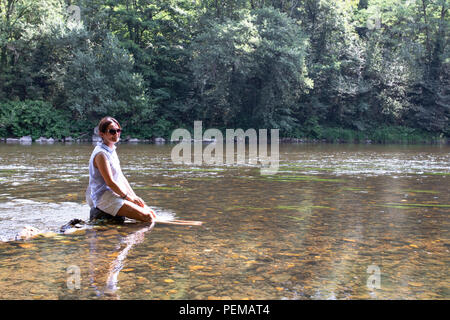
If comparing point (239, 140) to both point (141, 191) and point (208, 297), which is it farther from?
point (208, 297)

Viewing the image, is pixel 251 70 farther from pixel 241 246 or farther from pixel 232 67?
pixel 241 246

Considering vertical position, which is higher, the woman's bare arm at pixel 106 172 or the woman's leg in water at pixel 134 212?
the woman's bare arm at pixel 106 172

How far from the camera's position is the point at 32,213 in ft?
25.2

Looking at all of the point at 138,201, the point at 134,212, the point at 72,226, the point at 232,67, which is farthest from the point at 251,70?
the point at 72,226

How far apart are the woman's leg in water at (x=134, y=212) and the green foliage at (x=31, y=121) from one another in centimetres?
3473

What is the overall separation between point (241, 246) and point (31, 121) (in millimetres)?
37416

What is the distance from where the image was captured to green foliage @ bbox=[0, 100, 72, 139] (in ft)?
125

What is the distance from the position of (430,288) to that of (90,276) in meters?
3.16

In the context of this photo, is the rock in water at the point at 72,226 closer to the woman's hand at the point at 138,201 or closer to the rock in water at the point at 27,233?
the rock in water at the point at 27,233

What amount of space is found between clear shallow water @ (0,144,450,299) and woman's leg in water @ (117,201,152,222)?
156 mm

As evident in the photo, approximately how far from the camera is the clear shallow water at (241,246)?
4164 millimetres

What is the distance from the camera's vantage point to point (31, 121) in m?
38.9

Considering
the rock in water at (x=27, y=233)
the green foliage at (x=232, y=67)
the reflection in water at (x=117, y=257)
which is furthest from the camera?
the green foliage at (x=232, y=67)

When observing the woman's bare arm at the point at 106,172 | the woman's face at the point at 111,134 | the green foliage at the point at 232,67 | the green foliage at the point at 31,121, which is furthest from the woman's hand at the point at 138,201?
the green foliage at the point at 31,121
